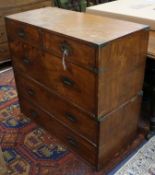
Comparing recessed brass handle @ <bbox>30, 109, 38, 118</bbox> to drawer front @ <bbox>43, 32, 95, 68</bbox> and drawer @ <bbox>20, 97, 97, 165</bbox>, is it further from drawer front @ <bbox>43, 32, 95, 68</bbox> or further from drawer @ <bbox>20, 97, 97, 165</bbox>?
drawer front @ <bbox>43, 32, 95, 68</bbox>

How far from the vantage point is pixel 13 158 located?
163cm

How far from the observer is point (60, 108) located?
1.56 meters

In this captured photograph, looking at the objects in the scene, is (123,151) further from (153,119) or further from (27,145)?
(27,145)

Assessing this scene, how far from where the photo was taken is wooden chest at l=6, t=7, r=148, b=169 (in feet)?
3.92

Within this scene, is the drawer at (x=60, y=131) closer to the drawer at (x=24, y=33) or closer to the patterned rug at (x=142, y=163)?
the patterned rug at (x=142, y=163)

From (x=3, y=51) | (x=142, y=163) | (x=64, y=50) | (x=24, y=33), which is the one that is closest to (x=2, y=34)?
(x=3, y=51)

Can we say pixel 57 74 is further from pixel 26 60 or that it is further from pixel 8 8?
pixel 8 8

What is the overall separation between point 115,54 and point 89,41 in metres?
0.16

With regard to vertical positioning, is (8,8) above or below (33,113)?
above

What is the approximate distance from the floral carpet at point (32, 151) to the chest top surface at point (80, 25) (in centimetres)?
84

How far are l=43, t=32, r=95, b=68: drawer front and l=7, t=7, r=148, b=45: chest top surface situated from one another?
3cm

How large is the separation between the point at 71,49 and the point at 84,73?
14cm

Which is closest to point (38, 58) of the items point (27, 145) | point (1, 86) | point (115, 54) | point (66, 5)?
point (115, 54)

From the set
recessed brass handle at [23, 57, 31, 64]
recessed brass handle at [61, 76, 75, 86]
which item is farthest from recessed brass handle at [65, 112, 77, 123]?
recessed brass handle at [23, 57, 31, 64]
